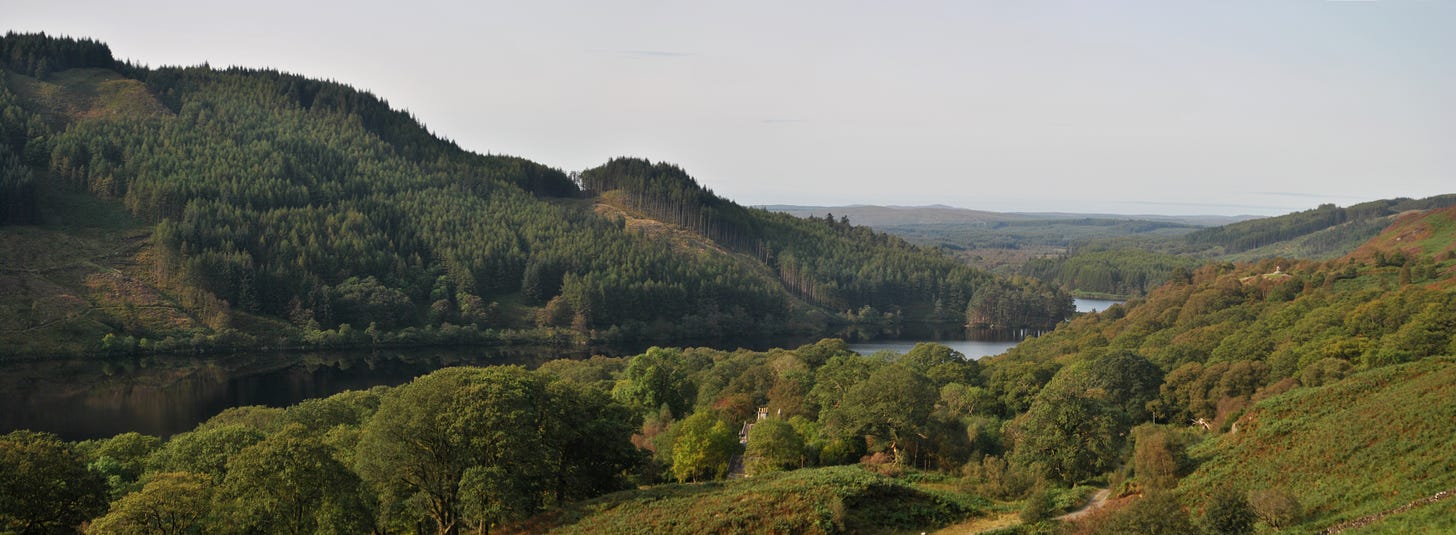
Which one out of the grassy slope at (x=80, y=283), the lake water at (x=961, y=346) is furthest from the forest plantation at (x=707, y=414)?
the lake water at (x=961, y=346)

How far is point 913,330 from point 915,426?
447 ft

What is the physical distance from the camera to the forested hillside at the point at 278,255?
118 m

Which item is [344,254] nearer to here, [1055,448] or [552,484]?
[552,484]

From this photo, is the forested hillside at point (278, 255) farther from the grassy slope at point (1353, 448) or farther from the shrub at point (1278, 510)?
the shrub at point (1278, 510)

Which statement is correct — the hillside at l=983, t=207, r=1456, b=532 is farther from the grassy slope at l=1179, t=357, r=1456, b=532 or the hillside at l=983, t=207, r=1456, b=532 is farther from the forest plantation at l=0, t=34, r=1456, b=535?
the forest plantation at l=0, t=34, r=1456, b=535

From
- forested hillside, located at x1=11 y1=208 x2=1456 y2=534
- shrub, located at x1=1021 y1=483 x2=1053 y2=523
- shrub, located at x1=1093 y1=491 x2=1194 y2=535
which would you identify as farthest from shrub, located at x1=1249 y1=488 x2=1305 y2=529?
shrub, located at x1=1021 y1=483 x2=1053 y2=523

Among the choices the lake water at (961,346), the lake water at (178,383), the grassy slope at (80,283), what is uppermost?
the grassy slope at (80,283)

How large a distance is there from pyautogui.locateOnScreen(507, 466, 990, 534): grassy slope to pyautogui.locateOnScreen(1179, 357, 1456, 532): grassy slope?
30.9 feet

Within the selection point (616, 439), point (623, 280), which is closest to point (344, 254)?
point (623, 280)

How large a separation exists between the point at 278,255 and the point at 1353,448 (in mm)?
140558

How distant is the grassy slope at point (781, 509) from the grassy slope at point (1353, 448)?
9.43 meters

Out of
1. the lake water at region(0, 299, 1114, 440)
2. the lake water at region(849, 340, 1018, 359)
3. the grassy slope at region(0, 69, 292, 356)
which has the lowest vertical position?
the lake water at region(849, 340, 1018, 359)

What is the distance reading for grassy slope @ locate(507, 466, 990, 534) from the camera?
29.6m

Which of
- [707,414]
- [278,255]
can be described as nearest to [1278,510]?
[707,414]
